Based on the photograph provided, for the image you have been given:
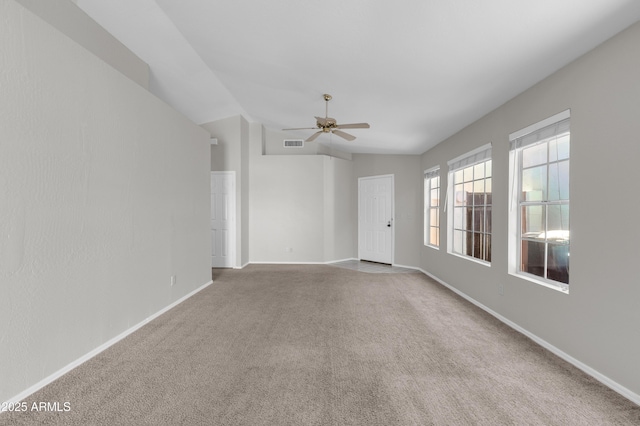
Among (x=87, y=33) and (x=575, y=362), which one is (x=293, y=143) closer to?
(x=87, y=33)

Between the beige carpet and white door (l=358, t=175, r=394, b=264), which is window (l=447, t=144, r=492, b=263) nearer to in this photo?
the beige carpet

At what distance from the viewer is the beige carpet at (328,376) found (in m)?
1.76

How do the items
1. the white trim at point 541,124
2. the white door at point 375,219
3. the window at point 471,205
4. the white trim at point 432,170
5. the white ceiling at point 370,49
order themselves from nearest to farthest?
the white ceiling at point 370,49 → the white trim at point 541,124 → the window at point 471,205 → the white trim at point 432,170 → the white door at point 375,219

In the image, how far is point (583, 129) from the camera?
2324 millimetres

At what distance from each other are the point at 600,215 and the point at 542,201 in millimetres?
747

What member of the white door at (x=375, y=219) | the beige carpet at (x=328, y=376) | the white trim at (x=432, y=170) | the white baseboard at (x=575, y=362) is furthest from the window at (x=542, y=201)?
→ the white door at (x=375, y=219)

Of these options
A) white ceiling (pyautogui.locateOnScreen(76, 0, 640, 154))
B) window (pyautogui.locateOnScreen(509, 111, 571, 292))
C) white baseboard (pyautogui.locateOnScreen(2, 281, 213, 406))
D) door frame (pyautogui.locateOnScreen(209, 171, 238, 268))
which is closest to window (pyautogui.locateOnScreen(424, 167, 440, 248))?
white ceiling (pyautogui.locateOnScreen(76, 0, 640, 154))

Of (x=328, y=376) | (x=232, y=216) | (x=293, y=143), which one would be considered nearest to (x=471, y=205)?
(x=328, y=376)

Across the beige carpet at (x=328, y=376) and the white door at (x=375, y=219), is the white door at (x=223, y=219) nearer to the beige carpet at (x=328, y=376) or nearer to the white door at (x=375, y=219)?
the beige carpet at (x=328, y=376)

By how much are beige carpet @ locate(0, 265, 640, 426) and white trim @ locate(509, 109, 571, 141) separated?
6.52ft

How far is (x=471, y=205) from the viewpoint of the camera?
4.35 m

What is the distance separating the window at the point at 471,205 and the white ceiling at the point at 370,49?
0.57 m

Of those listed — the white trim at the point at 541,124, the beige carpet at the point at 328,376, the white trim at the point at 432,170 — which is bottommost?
the beige carpet at the point at 328,376

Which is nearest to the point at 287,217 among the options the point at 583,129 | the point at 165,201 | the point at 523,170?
the point at 165,201
